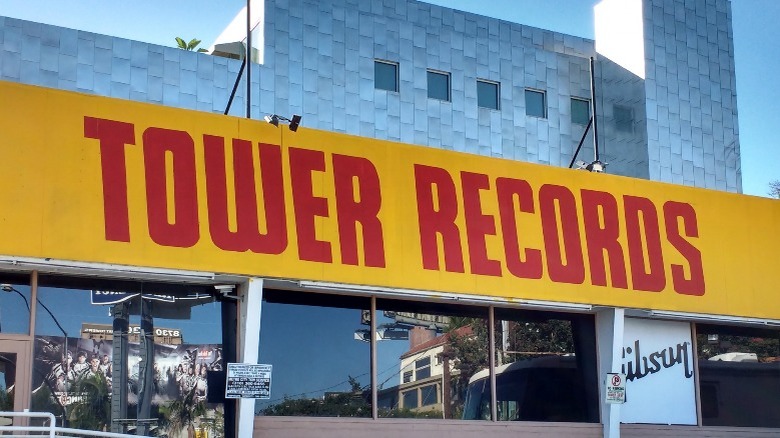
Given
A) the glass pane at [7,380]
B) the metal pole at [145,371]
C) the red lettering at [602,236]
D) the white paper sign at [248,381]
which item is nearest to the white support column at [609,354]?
the red lettering at [602,236]

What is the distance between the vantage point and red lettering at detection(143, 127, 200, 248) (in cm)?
1352

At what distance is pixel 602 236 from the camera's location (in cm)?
1695

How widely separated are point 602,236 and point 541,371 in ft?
7.60

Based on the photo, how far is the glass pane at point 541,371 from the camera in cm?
1609

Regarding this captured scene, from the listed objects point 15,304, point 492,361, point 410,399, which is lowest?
point 410,399

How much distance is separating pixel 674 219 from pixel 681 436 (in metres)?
3.47

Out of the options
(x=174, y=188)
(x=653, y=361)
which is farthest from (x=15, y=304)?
(x=653, y=361)

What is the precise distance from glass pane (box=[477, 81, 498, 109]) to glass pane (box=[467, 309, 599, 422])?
11.2 metres

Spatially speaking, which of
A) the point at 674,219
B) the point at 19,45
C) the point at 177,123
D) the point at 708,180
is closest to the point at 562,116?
the point at 708,180

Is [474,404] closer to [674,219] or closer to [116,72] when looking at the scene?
[674,219]

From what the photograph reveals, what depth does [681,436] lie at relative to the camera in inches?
683

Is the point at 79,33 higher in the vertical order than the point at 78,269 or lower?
higher

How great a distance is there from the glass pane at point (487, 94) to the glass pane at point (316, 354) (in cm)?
1298

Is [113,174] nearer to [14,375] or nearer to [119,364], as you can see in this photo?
[119,364]
